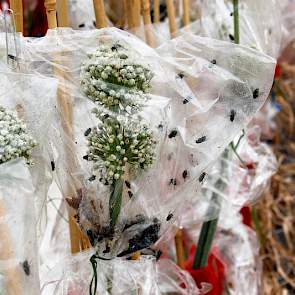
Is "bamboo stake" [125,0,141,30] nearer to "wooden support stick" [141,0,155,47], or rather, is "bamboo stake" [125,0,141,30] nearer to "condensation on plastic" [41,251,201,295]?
"wooden support stick" [141,0,155,47]

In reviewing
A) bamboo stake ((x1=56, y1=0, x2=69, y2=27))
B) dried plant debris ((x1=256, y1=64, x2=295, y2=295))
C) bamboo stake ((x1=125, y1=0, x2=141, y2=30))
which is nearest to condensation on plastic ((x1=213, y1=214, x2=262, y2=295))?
dried plant debris ((x1=256, y1=64, x2=295, y2=295))

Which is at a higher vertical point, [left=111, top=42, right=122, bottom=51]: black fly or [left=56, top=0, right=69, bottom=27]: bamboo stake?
[left=56, top=0, right=69, bottom=27]: bamboo stake

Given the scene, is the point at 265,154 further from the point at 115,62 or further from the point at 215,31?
the point at 115,62

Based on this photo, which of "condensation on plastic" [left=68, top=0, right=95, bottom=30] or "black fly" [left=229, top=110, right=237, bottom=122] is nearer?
"black fly" [left=229, top=110, right=237, bottom=122]

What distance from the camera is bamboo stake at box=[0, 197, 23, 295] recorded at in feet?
1.78

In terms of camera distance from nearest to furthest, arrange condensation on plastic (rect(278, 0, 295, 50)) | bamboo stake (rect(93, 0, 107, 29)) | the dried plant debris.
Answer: bamboo stake (rect(93, 0, 107, 29)) → condensation on plastic (rect(278, 0, 295, 50)) → the dried plant debris

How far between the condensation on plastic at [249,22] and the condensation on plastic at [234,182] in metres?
0.15

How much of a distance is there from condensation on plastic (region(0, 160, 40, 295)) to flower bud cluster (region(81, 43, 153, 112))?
0.36 ft

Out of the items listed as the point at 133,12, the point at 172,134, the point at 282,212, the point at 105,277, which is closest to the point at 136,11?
the point at 133,12

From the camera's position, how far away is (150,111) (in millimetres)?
625

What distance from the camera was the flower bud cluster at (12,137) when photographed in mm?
536

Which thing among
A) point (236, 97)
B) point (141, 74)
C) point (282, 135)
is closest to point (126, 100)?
point (141, 74)

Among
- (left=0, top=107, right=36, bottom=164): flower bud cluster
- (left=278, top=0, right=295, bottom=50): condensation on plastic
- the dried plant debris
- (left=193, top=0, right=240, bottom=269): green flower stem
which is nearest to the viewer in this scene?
(left=0, top=107, right=36, bottom=164): flower bud cluster

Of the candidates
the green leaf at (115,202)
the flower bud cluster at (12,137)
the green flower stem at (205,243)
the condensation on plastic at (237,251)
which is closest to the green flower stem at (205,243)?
the green flower stem at (205,243)
